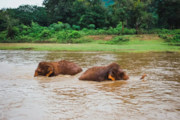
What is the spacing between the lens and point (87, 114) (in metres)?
4.66

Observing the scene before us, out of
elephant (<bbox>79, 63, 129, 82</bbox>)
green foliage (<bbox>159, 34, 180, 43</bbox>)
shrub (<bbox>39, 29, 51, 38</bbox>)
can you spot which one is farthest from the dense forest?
elephant (<bbox>79, 63, 129, 82</bbox>)

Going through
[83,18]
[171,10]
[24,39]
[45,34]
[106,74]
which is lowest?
[106,74]

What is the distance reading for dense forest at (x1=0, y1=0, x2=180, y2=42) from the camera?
3722 centimetres

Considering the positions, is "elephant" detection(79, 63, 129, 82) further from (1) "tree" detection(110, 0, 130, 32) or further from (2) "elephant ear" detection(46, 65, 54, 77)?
(1) "tree" detection(110, 0, 130, 32)

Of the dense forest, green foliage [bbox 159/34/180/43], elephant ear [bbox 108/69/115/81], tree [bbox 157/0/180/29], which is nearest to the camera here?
elephant ear [bbox 108/69/115/81]

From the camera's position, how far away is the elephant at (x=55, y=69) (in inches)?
372

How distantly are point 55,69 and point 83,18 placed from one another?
1624 inches

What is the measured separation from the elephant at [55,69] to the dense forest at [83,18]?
25.5m

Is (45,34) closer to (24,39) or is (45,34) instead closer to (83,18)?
(24,39)

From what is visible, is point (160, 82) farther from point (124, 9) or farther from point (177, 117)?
point (124, 9)

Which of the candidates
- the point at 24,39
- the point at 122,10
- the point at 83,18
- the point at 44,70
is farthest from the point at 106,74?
the point at 83,18

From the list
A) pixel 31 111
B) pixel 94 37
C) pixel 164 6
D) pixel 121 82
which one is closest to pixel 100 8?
pixel 164 6

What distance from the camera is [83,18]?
4969 cm

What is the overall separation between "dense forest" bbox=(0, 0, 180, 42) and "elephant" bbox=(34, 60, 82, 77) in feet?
83.7
